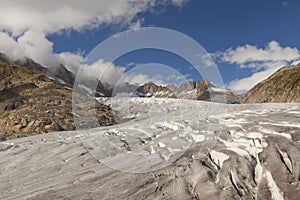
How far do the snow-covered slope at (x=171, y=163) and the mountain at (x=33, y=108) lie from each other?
2141cm

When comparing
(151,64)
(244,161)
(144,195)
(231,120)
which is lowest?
(144,195)

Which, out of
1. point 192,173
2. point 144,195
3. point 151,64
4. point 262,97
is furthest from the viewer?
point 262,97

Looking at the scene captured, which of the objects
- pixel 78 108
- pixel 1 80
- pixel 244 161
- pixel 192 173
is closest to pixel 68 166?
pixel 192 173

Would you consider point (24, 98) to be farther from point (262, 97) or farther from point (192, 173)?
point (262, 97)

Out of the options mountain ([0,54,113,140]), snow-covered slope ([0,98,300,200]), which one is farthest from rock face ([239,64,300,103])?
snow-covered slope ([0,98,300,200])

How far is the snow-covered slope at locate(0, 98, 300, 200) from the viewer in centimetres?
1155

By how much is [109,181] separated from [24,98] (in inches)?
2488

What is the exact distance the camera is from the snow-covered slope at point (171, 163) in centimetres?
1155

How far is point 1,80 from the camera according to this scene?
9512cm

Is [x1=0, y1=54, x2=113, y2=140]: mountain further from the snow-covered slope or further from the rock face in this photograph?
the rock face

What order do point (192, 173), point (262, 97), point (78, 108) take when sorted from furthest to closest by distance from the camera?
point (262, 97), point (78, 108), point (192, 173)

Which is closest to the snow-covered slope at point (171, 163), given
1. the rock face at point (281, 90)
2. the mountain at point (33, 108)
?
the mountain at point (33, 108)

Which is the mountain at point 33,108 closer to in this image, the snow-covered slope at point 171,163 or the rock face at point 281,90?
the snow-covered slope at point 171,163

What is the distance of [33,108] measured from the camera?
61.6 m
